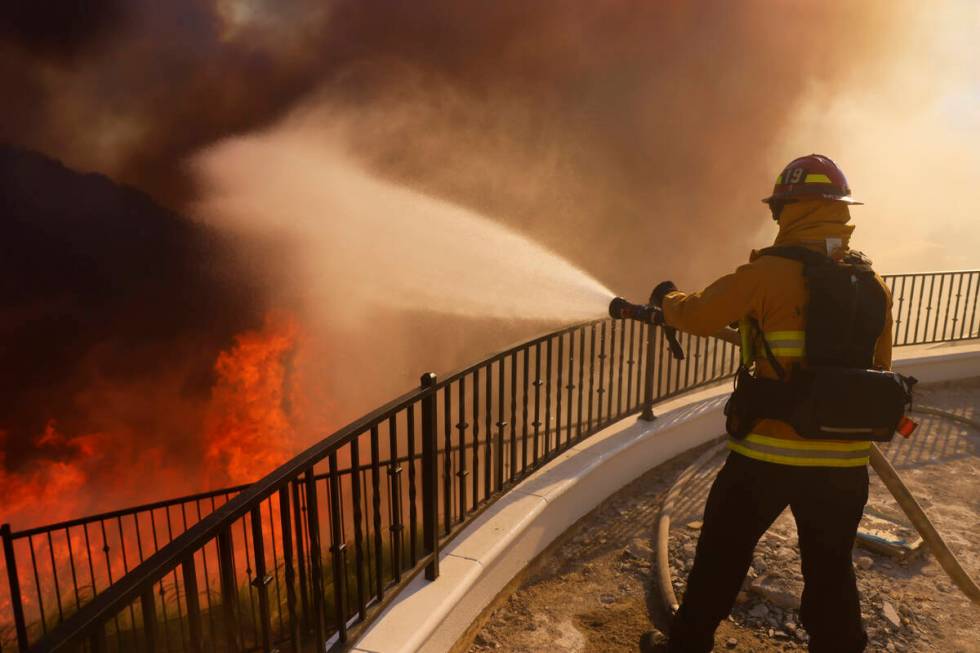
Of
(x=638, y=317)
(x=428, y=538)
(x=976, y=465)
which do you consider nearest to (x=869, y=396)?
(x=638, y=317)

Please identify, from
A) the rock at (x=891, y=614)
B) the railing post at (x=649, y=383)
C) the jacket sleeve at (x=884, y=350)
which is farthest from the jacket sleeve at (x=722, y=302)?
the railing post at (x=649, y=383)

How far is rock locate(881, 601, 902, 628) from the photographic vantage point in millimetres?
3385

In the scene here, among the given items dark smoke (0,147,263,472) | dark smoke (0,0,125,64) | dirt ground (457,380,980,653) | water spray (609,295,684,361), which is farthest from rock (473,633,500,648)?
dark smoke (0,0,125,64)

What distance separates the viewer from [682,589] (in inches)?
146

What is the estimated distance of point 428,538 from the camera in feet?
10.6

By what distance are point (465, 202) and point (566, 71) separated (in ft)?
15.2

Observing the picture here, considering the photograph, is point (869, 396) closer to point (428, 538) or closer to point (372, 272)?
point (428, 538)

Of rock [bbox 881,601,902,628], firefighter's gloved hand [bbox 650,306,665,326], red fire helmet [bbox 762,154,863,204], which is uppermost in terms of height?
red fire helmet [bbox 762,154,863,204]

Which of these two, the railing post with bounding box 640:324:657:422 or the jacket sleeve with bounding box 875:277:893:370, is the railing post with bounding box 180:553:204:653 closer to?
the jacket sleeve with bounding box 875:277:893:370

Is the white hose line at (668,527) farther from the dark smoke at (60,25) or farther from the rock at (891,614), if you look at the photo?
the dark smoke at (60,25)

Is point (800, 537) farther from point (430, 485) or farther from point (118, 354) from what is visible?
point (118, 354)

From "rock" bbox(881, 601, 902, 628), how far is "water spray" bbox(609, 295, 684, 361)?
163 cm

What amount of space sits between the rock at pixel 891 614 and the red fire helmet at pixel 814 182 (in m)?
2.15

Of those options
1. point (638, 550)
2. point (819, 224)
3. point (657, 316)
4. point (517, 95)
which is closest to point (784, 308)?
point (819, 224)
